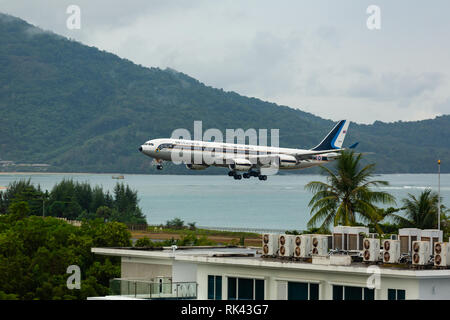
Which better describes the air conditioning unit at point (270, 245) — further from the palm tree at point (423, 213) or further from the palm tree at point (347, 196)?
the palm tree at point (423, 213)

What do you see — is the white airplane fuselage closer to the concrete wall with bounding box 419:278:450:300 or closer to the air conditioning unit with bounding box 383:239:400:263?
the air conditioning unit with bounding box 383:239:400:263

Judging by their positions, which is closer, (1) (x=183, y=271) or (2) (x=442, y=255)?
(2) (x=442, y=255)

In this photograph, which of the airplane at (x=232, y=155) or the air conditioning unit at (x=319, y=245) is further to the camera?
the airplane at (x=232, y=155)

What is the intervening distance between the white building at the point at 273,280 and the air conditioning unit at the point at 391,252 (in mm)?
778

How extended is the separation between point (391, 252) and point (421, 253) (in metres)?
1.60

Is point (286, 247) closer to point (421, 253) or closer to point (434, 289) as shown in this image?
point (421, 253)

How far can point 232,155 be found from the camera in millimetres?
116562

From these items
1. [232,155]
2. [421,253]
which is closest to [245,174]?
[232,155]

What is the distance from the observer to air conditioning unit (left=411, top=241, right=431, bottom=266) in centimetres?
3594

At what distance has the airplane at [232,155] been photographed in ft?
352

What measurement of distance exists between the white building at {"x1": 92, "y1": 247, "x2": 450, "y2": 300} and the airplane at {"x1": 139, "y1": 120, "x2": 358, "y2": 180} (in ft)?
181

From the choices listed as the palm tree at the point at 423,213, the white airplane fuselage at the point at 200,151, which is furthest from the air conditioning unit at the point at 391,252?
the white airplane fuselage at the point at 200,151

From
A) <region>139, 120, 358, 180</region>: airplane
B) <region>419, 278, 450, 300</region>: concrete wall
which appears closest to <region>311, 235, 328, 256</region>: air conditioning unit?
<region>419, 278, 450, 300</region>: concrete wall
